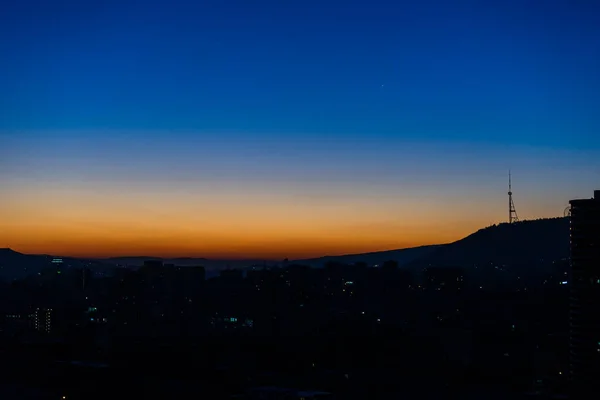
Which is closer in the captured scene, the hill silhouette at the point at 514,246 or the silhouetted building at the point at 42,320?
the silhouetted building at the point at 42,320

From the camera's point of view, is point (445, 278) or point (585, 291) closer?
point (585, 291)

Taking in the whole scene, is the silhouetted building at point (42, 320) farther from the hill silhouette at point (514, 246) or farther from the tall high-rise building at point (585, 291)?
the hill silhouette at point (514, 246)

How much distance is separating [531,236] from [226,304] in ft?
108

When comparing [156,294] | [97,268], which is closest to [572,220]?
[156,294]

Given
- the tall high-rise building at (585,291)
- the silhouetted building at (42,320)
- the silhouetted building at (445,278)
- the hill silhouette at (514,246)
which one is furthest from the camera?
the hill silhouette at (514,246)

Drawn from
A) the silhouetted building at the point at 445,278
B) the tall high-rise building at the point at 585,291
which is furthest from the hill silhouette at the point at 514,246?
the tall high-rise building at the point at 585,291

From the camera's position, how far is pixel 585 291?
21.3 m

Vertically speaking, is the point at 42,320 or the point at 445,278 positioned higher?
the point at 445,278

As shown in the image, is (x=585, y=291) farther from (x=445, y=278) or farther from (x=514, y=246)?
(x=514, y=246)

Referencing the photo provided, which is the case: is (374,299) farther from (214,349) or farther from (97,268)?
(97,268)

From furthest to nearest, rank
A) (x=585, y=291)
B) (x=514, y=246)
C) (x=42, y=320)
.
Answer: (x=514, y=246), (x=42, y=320), (x=585, y=291)

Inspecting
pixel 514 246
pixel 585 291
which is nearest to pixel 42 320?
pixel 585 291

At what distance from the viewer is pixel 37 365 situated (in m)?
17.2

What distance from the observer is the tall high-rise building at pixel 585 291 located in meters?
19.7
